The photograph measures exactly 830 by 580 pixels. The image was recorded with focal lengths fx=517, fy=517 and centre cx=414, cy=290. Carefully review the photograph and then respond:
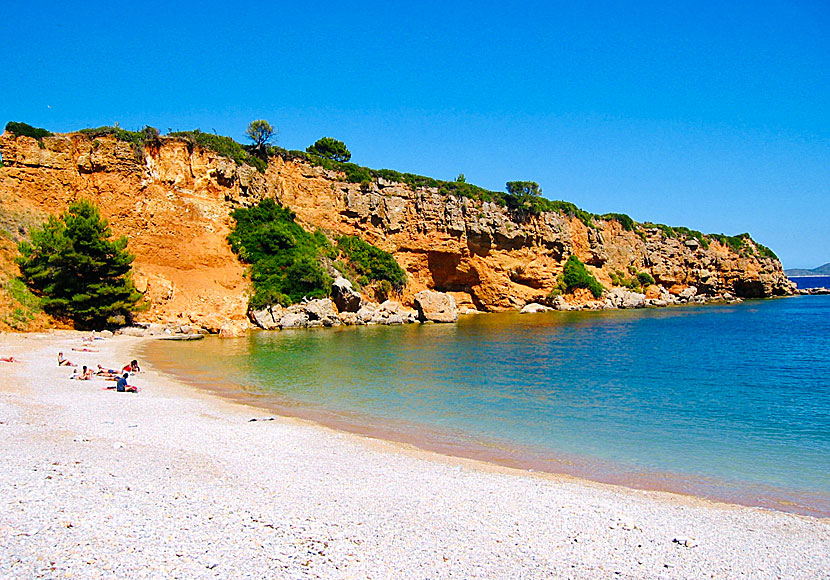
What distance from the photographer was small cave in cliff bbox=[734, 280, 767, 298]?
69812mm

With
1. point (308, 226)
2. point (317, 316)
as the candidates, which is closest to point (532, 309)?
point (308, 226)

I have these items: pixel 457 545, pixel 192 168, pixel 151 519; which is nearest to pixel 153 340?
pixel 192 168

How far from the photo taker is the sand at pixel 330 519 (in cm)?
493

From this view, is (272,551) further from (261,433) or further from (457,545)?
(261,433)

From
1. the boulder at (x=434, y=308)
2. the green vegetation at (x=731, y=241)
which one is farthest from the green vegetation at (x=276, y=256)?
the green vegetation at (x=731, y=241)

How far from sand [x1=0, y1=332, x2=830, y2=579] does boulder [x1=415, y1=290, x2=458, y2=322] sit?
31868 mm

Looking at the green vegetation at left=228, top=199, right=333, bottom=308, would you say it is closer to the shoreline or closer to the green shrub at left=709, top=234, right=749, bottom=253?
the shoreline

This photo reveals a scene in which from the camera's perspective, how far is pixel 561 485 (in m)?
8.00

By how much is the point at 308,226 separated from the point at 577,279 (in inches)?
1177

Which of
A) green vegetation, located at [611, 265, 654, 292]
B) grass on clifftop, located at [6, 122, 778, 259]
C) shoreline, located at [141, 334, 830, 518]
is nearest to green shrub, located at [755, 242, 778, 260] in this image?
grass on clifftop, located at [6, 122, 778, 259]

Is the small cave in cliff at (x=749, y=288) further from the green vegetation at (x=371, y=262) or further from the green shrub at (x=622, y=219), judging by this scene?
the green vegetation at (x=371, y=262)

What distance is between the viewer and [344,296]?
3862 centimetres

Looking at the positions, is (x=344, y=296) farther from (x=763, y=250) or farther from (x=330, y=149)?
(x=763, y=250)

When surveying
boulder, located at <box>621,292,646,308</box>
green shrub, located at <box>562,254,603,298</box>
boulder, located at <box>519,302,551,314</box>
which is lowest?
boulder, located at <box>519,302,551,314</box>
